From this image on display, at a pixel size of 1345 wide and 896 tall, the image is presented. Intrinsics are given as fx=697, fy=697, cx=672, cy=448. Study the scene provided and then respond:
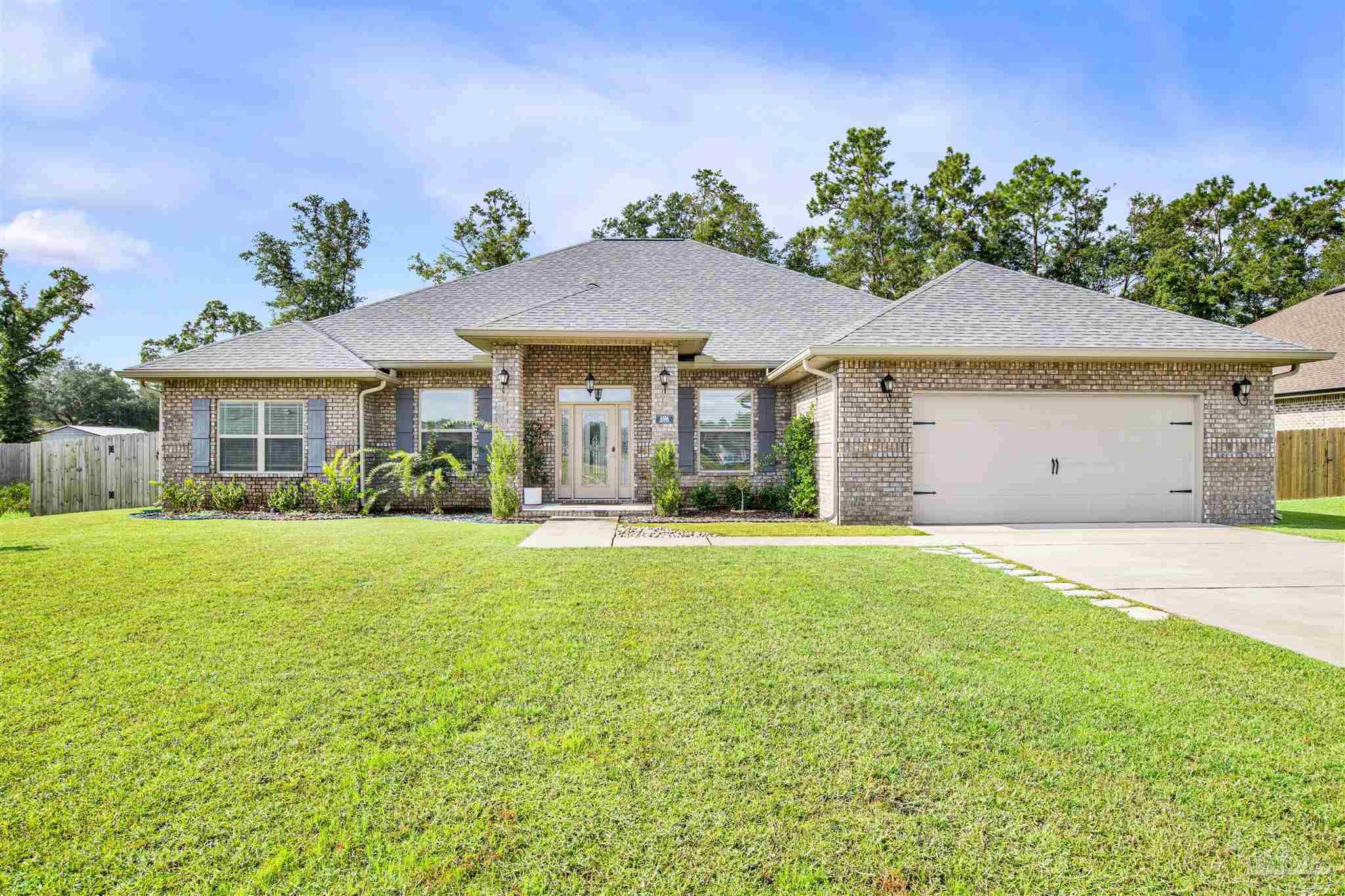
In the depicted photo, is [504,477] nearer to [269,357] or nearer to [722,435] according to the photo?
[722,435]

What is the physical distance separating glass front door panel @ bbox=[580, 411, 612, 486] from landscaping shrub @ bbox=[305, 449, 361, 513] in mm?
4011

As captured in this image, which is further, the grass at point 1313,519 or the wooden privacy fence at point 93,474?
the wooden privacy fence at point 93,474

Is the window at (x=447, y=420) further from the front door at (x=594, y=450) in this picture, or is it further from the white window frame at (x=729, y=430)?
the white window frame at (x=729, y=430)

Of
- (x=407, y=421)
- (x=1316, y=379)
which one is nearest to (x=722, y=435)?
(x=407, y=421)

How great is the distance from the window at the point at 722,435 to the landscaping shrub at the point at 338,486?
6.23 m

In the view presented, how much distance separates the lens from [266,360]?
41.4 ft

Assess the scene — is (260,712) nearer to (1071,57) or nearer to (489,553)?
(489,553)

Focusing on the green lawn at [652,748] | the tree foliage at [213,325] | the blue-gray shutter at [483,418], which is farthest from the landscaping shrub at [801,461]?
the tree foliage at [213,325]

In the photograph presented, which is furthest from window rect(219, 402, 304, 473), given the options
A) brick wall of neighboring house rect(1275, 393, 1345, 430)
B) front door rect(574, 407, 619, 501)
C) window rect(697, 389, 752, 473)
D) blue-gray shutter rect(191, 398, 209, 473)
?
brick wall of neighboring house rect(1275, 393, 1345, 430)

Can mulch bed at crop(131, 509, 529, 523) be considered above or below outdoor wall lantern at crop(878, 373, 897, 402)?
below

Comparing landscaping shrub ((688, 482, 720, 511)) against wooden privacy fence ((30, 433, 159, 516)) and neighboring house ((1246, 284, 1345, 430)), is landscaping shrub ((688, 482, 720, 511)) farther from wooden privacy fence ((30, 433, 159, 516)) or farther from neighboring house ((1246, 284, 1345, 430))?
neighboring house ((1246, 284, 1345, 430))

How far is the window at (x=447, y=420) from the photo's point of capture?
42.7 ft

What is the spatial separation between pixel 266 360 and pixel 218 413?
54.1 inches

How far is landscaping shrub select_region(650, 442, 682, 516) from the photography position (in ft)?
37.1
